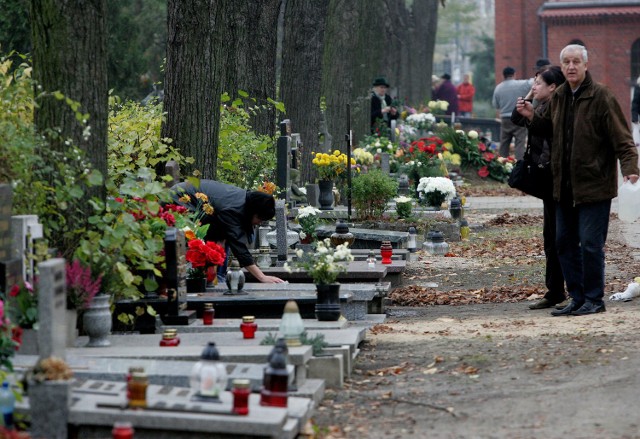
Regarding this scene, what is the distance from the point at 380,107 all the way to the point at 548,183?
2178 centimetres

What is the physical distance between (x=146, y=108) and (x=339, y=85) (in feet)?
39.8

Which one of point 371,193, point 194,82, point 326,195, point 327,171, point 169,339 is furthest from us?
point 327,171

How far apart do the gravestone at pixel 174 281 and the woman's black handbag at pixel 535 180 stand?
345cm

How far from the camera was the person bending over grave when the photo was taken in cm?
1220

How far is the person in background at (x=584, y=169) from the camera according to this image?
11.5 meters

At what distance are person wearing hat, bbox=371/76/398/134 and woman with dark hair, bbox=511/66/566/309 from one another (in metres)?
20.9

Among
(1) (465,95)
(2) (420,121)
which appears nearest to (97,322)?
(2) (420,121)

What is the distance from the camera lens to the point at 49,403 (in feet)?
23.9

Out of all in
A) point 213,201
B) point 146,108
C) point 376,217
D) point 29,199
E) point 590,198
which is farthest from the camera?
point 376,217

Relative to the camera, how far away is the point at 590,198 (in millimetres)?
11477

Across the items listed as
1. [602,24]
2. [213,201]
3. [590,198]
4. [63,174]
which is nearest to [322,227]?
[213,201]

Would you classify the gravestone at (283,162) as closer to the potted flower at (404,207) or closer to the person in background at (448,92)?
the potted flower at (404,207)

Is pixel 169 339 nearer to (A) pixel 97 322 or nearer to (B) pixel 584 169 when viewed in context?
(A) pixel 97 322

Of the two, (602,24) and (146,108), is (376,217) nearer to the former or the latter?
(146,108)
